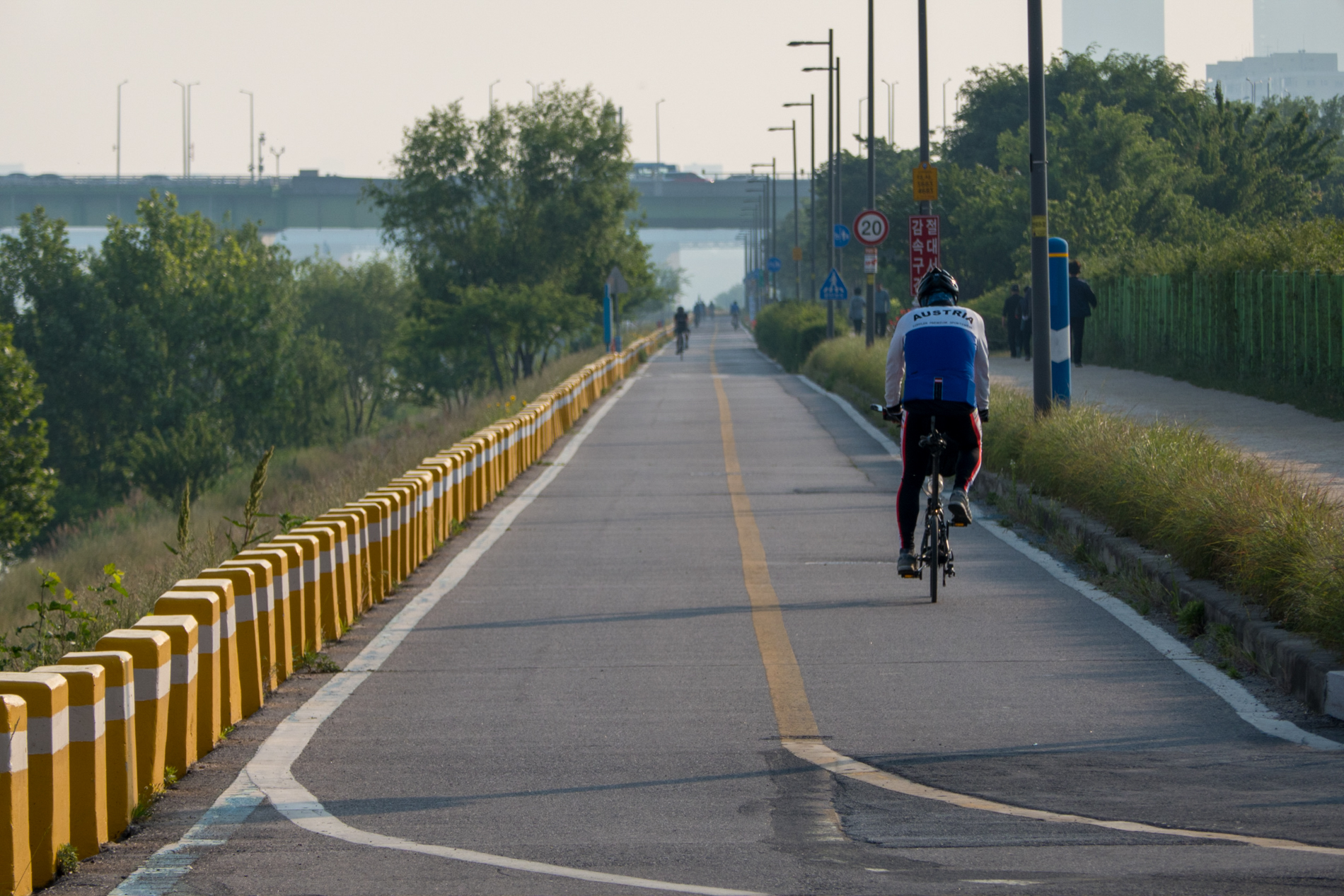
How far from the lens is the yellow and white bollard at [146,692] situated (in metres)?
5.96

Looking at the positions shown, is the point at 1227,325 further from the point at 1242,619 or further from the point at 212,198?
the point at 212,198

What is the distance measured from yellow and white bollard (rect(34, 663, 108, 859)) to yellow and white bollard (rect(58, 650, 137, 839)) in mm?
148

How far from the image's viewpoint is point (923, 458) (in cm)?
1022

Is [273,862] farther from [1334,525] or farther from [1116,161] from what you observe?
[1116,161]

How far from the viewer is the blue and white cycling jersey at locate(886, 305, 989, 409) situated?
32.8 ft

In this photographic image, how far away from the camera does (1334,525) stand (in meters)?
8.72

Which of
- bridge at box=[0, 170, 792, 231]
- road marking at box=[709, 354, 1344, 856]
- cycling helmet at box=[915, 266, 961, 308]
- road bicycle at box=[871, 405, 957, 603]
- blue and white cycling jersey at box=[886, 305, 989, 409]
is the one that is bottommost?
road marking at box=[709, 354, 1344, 856]

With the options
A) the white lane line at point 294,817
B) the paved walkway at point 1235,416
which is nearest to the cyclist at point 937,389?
the paved walkway at point 1235,416

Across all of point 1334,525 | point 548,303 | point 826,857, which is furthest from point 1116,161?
point 826,857

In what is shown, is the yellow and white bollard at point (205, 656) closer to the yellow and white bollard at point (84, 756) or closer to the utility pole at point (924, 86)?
the yellow and white bollard at point (84, 756)

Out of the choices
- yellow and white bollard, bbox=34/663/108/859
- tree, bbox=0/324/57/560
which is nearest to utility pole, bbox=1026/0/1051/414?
yellow and white bollard, bbox=34/663/108/859

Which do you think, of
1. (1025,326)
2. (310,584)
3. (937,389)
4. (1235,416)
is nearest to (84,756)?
(310,584)

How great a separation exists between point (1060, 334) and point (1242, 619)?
10.3 metres

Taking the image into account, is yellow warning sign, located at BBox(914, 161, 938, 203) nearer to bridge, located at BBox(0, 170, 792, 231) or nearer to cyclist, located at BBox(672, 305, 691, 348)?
cyclist, located at BBox(672, 305, 691, 348)
